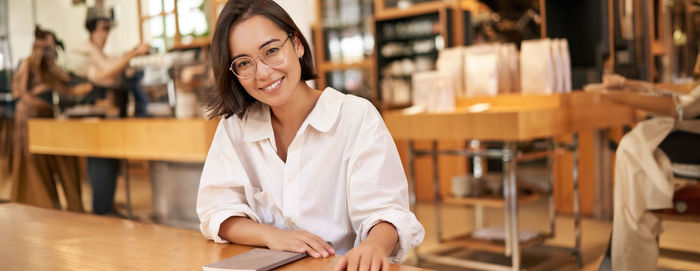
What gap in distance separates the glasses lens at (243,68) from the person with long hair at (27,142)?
367cm

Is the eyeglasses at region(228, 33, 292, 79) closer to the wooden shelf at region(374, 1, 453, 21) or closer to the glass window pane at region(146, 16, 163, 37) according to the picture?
the glass window pane at region(146, 16, 163, 37)

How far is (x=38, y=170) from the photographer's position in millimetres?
4719

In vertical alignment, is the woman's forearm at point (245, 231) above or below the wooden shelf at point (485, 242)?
above

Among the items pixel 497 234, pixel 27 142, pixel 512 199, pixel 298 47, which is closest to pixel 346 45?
pixel 27 142

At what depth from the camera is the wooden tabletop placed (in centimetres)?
285

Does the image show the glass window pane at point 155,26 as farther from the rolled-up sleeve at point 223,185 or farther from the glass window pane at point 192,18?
the rolled-up sleeve at point 223,185

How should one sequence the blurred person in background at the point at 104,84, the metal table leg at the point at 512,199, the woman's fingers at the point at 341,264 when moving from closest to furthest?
the woman's fingers at the point at 341,264, the metal table leg at the point at 512,199, the blurred person in background at the point at 104,84

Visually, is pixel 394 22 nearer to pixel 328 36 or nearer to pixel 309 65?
pixel 328 36

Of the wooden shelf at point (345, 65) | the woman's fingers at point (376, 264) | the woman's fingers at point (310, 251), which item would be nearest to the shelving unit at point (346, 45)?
the wooden shelf at point (345, 65)

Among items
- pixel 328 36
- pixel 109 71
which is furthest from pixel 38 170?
pixel 328 36

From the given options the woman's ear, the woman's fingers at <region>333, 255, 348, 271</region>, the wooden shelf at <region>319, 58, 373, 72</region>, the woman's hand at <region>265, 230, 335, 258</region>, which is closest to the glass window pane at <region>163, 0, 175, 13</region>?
the wooden shelf at <region>319, 58, 373, 72</region>

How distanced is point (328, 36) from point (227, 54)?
512 centimetres

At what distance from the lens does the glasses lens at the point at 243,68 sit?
1.37m

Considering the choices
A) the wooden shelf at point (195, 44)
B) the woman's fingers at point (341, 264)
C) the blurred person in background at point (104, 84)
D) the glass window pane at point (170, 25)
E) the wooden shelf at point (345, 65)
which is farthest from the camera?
the wooden shelf at point (345, 65)
